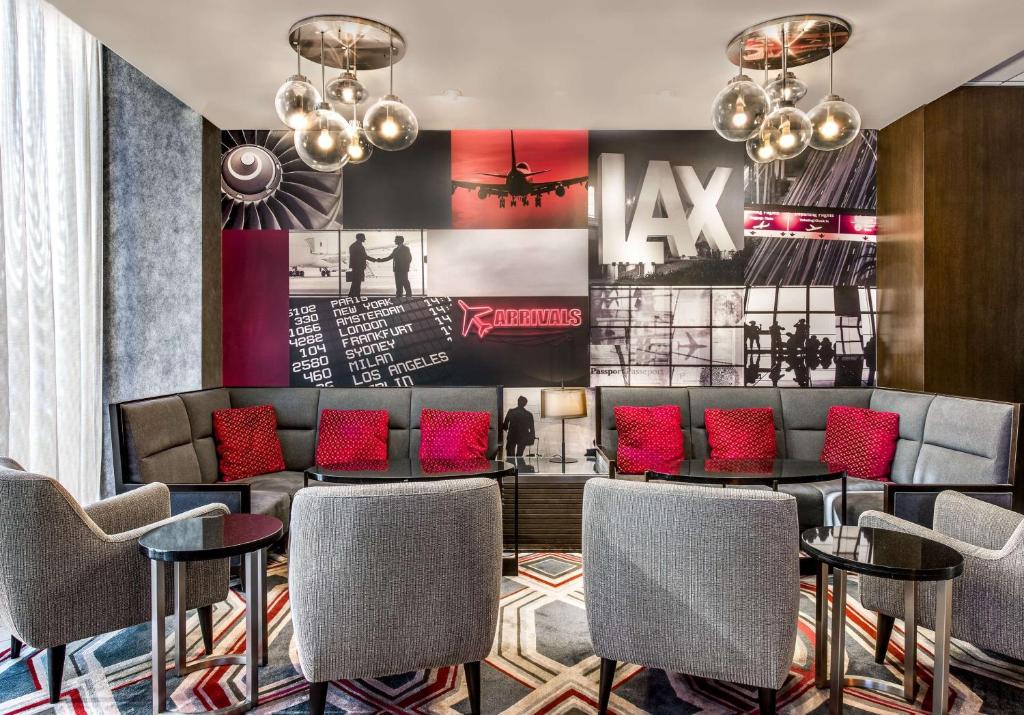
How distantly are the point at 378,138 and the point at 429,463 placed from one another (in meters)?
1.70

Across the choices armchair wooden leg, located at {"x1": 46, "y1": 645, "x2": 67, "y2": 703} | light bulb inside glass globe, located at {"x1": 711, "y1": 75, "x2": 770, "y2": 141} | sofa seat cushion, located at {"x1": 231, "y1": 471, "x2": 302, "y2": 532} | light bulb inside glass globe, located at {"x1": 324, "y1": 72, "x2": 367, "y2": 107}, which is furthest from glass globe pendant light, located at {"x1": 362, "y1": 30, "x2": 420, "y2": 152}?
armchair wooden leg, located at {"x1": 46, "y1": 645, "x2": 67, "y2": 703}

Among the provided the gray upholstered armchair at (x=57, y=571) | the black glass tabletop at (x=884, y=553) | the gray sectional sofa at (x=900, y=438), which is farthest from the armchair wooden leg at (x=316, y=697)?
the gray sectional sofa at (x=900, y=438)

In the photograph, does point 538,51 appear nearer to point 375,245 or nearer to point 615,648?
point 375,245

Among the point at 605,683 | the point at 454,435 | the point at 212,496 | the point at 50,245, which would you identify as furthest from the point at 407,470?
the point at 50,245

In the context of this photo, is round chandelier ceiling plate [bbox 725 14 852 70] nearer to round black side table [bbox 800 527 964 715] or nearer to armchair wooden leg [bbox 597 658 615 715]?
round black side table [bbox 800 527 964 715]

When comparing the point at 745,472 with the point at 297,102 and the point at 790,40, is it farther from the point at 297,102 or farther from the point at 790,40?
the point at 297,102

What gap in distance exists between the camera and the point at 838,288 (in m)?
4.75

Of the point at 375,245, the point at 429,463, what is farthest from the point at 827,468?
the point at 375,245

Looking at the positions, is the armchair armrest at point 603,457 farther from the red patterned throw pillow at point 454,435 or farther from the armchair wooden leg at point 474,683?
the armchair wooden leg at point 474,683

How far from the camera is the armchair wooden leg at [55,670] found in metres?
2.16

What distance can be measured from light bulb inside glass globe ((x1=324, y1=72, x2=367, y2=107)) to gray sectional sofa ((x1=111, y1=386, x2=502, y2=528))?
1.88 meters

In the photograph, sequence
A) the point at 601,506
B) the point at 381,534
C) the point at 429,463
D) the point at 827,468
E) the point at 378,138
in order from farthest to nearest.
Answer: the point at 429,463 < the point at 827,468 < the point at 378,138 < the point at 601,506 < the point at 381,534

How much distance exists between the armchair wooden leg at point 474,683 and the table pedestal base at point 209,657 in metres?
0.72

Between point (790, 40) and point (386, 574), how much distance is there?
3.18m
